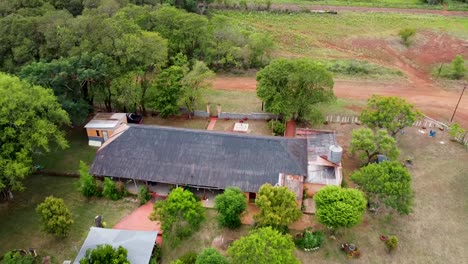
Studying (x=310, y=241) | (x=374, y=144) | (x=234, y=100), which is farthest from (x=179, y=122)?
(x=310, y=241)

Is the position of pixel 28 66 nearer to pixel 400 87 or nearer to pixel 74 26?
pixel 74 26

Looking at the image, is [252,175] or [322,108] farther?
[322,108]

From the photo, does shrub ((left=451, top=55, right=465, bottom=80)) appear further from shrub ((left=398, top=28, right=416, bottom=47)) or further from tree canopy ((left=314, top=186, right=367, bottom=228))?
tree canopy ((left=314, top=186, right=367, bottom=228))

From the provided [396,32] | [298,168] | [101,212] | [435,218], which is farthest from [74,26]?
[396,32]

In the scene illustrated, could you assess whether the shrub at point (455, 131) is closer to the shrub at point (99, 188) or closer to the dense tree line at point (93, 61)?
the dense tree line at point (93, 61)

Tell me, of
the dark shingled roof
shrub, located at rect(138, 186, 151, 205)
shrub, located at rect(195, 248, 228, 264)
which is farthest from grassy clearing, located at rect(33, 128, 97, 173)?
shrub, located at rect(195, 248, 228, 264)

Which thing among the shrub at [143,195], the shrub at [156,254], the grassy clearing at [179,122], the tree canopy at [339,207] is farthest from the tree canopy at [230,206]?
→ the grassy clearing at [179,122]

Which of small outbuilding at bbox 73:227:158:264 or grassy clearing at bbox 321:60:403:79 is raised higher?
grassy clearing at bbox 321:60:403:79
